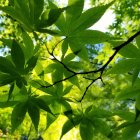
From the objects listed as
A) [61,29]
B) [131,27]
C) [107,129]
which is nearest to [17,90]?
[61,29]

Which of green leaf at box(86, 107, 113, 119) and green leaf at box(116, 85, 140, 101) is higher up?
green leaf at box(116, 85, 140, 101)

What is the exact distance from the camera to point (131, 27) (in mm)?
6508

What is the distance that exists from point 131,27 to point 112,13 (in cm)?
65

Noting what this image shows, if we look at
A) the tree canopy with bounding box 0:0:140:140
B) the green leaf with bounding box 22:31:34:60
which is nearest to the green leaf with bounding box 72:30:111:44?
the tree canopy with bounding box 0:0:140:140

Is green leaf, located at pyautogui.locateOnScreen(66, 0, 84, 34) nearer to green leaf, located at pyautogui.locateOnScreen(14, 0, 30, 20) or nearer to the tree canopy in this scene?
the tree canopy

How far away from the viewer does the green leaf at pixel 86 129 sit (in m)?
1.47

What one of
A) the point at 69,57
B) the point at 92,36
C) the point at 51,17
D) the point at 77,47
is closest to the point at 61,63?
the point at 69,57

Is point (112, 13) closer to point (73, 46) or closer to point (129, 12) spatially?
point (129, 12)

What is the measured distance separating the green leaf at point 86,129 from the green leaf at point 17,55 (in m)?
0.46

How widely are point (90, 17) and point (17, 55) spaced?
34 centimetres

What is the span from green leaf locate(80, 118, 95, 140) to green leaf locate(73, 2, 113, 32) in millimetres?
501

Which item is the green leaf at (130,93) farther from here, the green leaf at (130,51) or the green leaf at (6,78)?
the green leaf at (6,78)

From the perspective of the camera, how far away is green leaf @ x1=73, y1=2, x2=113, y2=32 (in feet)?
3.90

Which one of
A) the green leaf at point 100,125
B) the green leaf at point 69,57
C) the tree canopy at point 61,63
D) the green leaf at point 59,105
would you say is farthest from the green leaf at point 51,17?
the green leaf at point 100,125
